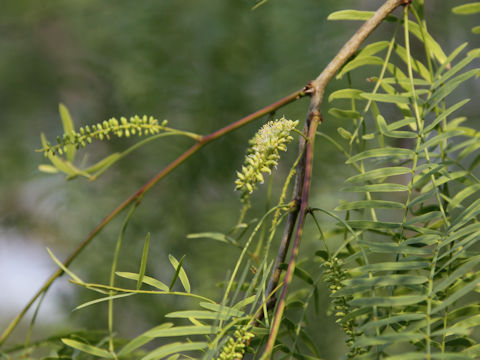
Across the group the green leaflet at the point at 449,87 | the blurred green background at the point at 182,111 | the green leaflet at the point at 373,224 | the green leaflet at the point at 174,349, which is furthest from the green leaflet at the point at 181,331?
the blurred green background at the point at 182,111

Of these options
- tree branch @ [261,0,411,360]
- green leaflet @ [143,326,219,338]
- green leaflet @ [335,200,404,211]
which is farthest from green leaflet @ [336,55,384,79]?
green leaflet @ [143,326,219,338]

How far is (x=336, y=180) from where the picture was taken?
84 centimetres

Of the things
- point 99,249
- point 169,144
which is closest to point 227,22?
point 169,144

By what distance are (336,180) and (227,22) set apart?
0.34 m

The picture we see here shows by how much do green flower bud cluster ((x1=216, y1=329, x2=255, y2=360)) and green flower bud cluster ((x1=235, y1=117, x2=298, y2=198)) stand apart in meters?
0.07

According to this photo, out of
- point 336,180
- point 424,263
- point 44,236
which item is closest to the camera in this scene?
point 424,263

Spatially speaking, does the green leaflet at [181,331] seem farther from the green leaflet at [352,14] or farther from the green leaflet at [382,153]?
the green leaflet at [352,14]

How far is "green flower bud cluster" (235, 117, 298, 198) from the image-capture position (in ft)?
0.92

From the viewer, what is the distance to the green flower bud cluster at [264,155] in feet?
0.92

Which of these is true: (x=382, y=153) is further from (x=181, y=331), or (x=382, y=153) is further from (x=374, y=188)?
(x=181, y=331)

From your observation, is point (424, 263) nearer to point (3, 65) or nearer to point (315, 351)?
point (315, 351)

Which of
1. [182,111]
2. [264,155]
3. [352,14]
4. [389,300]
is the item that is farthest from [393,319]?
[182,111]

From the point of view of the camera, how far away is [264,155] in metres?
0.29

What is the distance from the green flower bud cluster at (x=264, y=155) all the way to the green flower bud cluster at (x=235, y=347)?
0.24 feet
